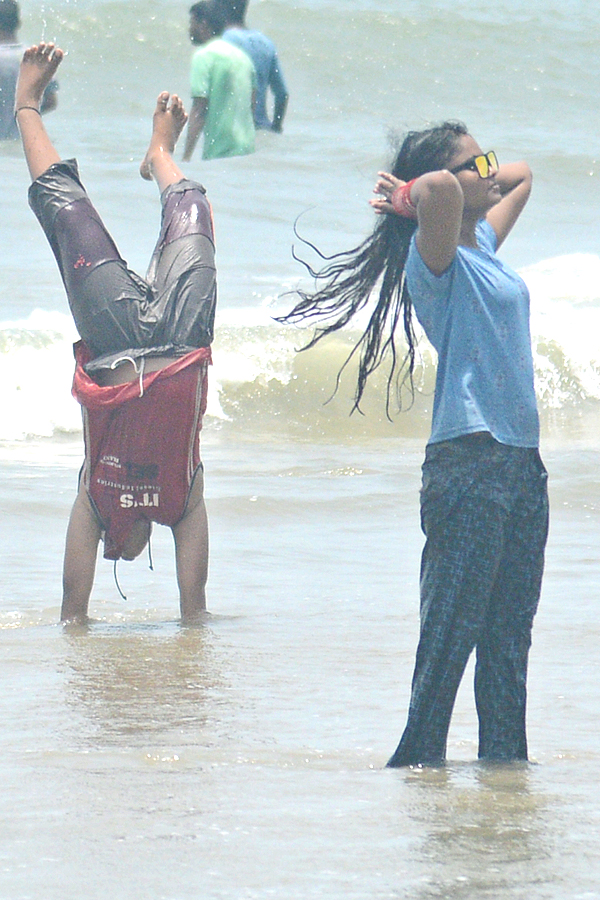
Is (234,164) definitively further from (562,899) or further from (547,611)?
(562,899)

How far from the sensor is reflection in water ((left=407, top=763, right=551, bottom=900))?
2.58 m

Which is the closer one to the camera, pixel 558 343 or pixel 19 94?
pixel 19 94

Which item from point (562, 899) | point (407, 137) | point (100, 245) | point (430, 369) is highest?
point (407, 137)

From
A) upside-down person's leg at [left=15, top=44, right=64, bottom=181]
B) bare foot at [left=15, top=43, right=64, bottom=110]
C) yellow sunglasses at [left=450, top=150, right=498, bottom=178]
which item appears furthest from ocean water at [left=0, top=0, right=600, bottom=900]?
bare foot at [left=15, top=43, right=64, bottom=110]

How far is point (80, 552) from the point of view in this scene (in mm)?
4734

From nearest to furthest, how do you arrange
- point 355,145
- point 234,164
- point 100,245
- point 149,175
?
1. point 100,245
2. point 149,175
3. point 234,164
4. point 355,145

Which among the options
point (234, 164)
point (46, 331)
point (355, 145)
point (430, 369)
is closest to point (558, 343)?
point (430, 369)

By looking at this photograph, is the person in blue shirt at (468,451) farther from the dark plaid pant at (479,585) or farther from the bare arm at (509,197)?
the bare arm at (509,197)

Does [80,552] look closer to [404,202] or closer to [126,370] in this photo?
[126,370]

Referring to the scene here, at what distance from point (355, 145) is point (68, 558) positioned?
15.6 meters

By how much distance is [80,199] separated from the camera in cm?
470

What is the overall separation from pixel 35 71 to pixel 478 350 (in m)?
2.31

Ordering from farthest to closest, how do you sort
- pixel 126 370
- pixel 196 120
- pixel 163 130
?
1. pixel 196 120
2. pixel 163 130
3. pixel 126 370

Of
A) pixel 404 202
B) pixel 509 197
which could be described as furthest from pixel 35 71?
pixel 404 202
